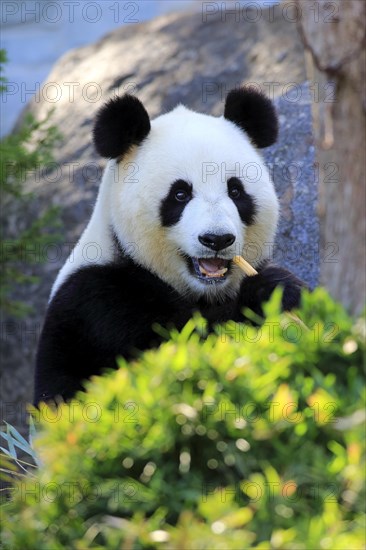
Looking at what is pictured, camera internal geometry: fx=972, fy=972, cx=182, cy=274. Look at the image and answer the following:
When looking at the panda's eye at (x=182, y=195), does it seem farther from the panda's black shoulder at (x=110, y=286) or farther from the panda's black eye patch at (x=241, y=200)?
the panda's black shoulder at (x=110, y=286)

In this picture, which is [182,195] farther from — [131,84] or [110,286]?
[131,84]

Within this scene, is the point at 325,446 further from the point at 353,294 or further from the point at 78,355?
the point at 78,355

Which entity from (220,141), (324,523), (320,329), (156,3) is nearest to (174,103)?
(156,3)

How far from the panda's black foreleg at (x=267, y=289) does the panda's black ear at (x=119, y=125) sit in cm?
69

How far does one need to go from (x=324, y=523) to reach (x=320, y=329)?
47 centimetres

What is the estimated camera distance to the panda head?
352 cm

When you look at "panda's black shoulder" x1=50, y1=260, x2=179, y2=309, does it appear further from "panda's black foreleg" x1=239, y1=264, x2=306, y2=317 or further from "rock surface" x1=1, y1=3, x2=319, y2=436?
"rock surface" x1=1, y1=3, x2=319, y2=436

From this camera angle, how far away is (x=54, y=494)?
1992 mm

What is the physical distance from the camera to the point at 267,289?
3.62 metres

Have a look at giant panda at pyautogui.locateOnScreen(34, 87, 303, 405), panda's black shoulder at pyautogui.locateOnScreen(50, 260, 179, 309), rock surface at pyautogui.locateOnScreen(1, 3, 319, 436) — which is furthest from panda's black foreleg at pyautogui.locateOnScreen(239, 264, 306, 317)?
rock surface at pyautogui.locateOnScreen(1, 3, 319, 436)

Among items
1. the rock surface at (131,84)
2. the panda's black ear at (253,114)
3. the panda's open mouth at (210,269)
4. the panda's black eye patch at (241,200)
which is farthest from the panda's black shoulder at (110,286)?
the rock surface at (131,84)

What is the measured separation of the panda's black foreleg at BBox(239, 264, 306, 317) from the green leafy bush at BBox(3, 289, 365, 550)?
1.45 meters

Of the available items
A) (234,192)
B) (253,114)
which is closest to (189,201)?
(234,192)

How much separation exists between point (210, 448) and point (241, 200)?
1.76 m
